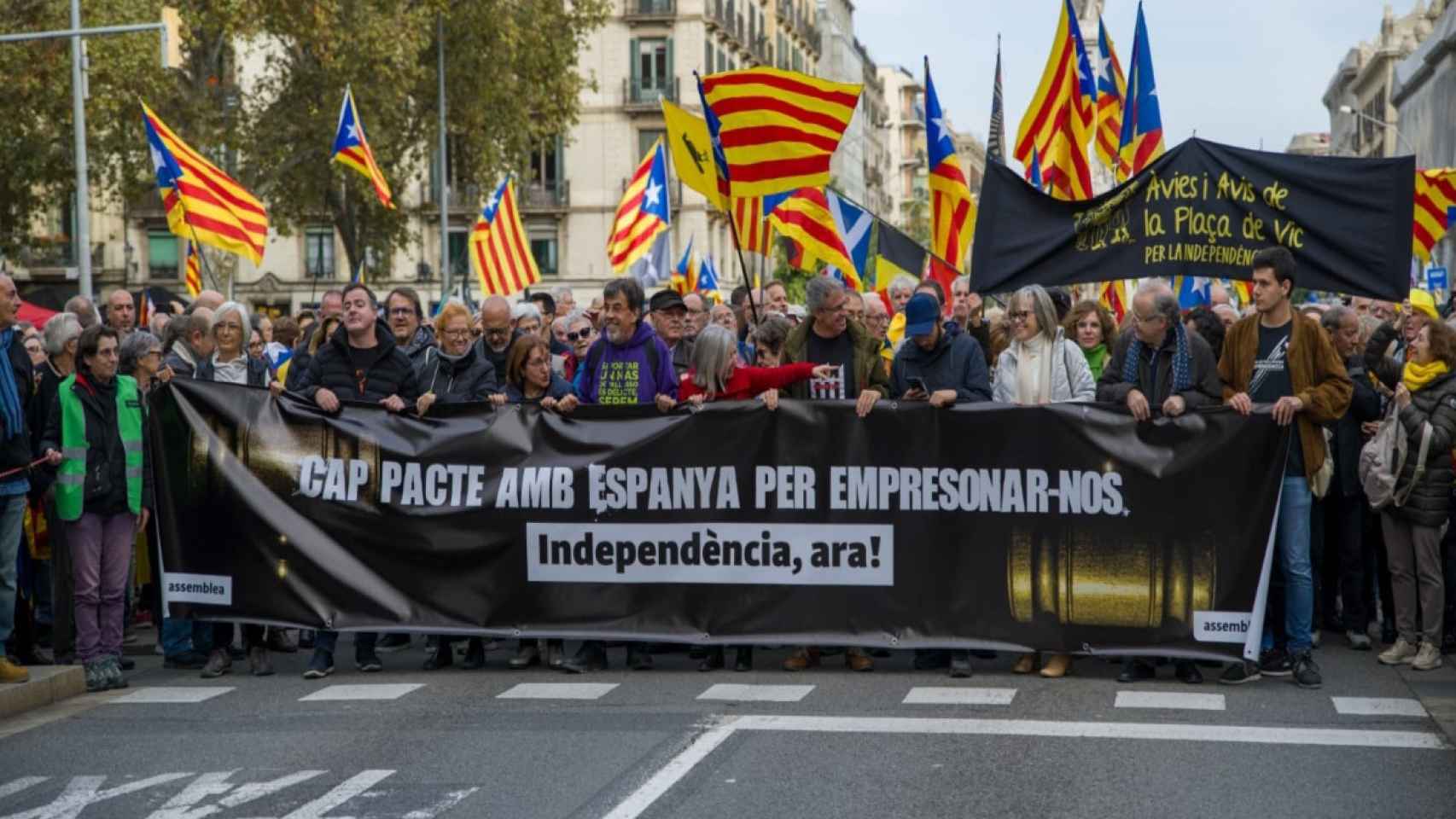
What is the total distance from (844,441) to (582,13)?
4111cm

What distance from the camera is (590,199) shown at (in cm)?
7275

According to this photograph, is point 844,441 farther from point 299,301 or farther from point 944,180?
point 299,301

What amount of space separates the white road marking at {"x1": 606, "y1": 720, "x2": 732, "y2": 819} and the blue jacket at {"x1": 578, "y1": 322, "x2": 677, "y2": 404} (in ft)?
8.59

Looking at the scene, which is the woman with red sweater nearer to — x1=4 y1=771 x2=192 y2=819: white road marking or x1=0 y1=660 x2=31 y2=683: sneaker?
x1=0 y1=660 x2=31 y2=683: sneaker

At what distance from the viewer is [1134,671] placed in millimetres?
10797

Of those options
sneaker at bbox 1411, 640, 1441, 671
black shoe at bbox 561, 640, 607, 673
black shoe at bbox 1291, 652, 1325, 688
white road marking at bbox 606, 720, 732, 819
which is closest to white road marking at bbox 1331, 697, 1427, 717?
black shoe at bbox 1291, 652, 1325, 688

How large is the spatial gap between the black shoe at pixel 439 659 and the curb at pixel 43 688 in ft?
5.72

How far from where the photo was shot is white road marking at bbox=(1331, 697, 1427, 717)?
32.0 feet

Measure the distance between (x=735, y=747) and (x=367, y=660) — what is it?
131 inches

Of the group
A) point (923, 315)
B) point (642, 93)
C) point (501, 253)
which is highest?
point (642, 93)

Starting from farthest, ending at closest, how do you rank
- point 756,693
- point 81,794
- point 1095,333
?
point 1095,333
point 756,693
point 81,794

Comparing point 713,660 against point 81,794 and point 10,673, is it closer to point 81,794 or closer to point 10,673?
point 10,673

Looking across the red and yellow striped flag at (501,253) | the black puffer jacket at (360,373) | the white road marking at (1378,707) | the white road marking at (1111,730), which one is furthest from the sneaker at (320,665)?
the red and yellow striped flag at (501,253)

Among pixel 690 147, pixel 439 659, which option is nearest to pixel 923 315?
pixel 439 659
